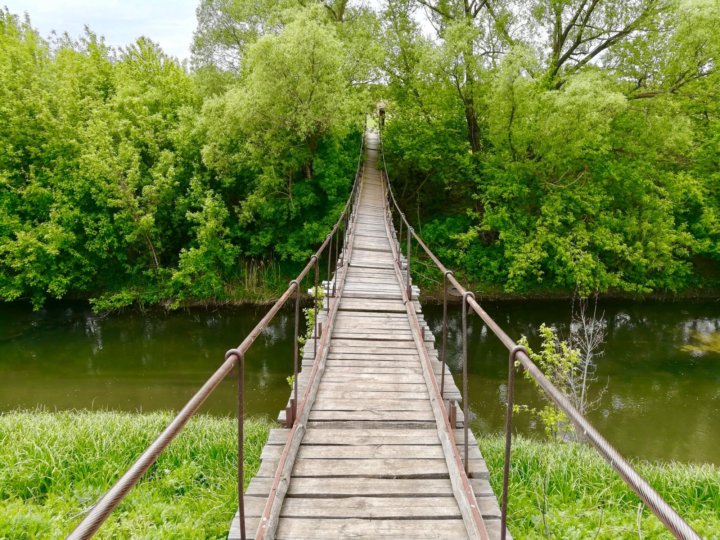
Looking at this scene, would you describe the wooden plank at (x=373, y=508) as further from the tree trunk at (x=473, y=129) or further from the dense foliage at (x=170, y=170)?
the tree trunk at (x=473, y=129)

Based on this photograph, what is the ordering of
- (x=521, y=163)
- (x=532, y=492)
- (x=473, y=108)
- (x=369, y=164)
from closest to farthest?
(x=532, y=492) → (x=521, y=163) → (x=473, y=108) → (x=369, y=164)

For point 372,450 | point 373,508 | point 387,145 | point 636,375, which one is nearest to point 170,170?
point 387,145

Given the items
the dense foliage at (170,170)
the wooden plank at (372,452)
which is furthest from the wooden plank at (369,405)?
the dense foliage at (170,170)

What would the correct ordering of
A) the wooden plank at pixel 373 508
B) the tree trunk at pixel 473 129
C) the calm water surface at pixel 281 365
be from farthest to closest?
the tree trunk at pixel 473 129 < the calm water surface at pixel 281 365 < the wooden plank at pixel 373 508

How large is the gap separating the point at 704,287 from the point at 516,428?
36.2 feet

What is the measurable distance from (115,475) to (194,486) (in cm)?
91

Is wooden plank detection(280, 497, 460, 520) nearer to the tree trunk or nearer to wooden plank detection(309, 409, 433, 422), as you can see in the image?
wooden plank detection(309, 409, 433, 422)

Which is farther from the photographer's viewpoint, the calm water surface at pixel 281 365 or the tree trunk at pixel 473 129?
the tree trunk at pixel 473 129

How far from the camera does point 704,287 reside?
14328 millimetres

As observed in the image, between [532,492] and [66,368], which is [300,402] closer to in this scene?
[532,492]

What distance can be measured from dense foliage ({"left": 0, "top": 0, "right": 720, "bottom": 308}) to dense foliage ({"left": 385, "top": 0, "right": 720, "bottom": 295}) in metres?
0.07

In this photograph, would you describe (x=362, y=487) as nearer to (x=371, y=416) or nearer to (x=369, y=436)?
(x=369, y=436)

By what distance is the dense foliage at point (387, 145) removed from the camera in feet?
36.0

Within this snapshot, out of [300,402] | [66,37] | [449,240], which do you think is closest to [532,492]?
[300,402]
